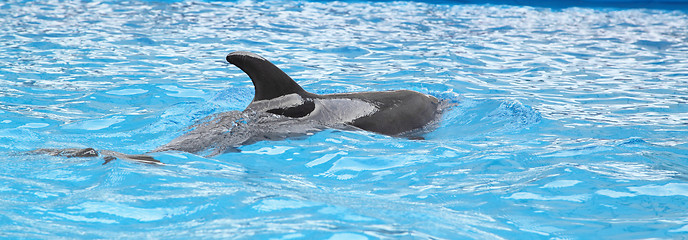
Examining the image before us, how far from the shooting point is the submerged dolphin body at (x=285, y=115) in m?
4.63

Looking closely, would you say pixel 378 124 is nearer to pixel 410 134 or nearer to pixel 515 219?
pixel 410 134

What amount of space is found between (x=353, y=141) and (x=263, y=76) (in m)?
0.81

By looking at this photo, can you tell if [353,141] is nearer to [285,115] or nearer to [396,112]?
[285,115]

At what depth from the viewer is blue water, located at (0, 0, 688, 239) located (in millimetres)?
3182

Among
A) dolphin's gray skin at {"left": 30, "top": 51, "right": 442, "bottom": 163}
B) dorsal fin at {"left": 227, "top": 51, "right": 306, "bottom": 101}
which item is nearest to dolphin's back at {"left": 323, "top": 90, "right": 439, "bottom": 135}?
dolphin's gray skin at {"left": 30, "top": 51, "right": 442, "bottom": 163}

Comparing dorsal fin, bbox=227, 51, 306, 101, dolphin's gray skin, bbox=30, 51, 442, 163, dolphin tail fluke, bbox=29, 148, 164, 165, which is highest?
dorsal fin, bbox=227, 51, 306, 101

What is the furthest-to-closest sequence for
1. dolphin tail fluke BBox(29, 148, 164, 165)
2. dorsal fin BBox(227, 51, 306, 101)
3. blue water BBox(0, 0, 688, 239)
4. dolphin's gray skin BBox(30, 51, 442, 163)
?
1. dorsal fin BBox(227, 51, 306, 101)
2. dolphin's gray skin BBox(30, 51, 442, 163)
3. dolphin tail fluke BBox(29, 148, 164, 165)
4. blue water BBox(0, 0, 688, 239)

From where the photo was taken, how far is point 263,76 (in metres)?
4.91

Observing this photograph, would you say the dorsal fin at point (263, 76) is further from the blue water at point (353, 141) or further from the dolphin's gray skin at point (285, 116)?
the blue water at point (353, 141)

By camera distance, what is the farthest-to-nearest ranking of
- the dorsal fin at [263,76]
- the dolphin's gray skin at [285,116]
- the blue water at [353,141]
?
the dorsal fin at [263,76] < the dolphin's gray skin at [285,116] < the blue water at [353,141]

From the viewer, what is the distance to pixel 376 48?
1085cm

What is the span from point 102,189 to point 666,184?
124 inches

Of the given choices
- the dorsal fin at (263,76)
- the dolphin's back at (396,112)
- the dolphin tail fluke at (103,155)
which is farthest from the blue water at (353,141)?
the dorsal fin at (263,76)

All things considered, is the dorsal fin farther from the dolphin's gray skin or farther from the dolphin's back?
the dolphin's back
